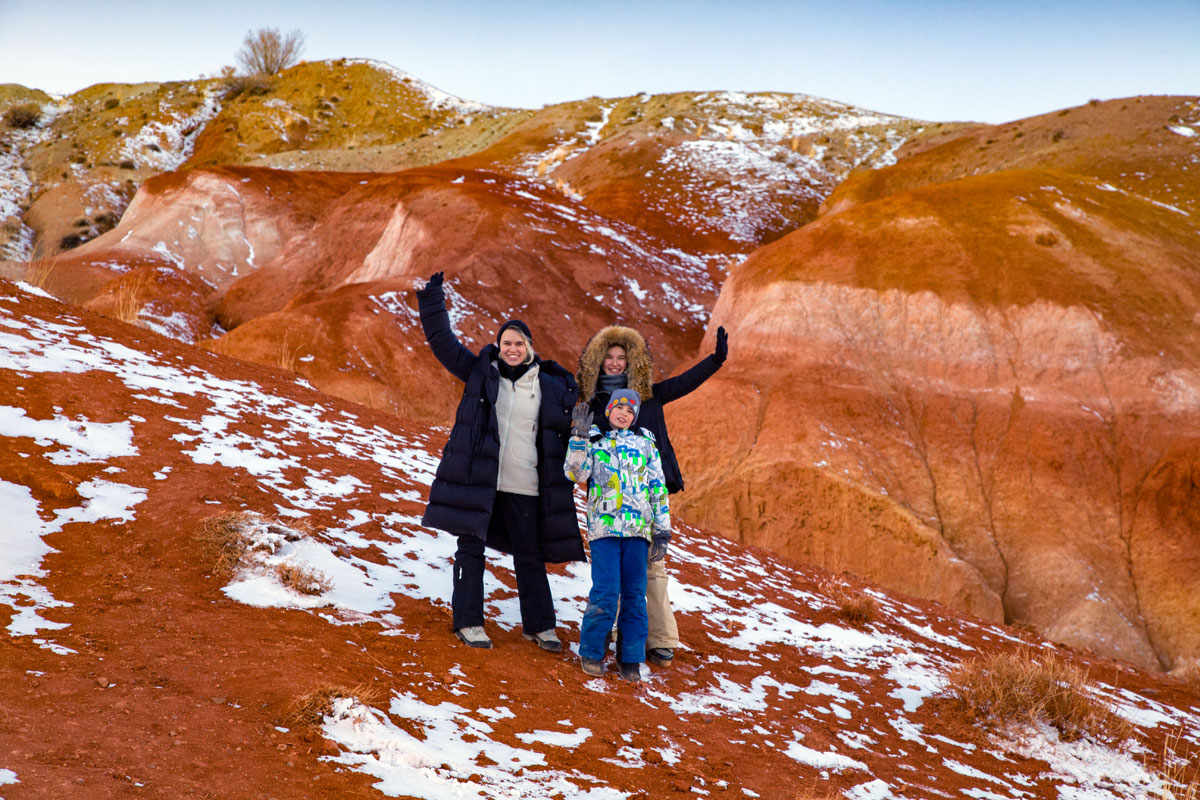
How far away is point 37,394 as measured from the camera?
6.80 metres

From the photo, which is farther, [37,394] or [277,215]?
[277,215]

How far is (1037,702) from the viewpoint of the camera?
19.7 ft

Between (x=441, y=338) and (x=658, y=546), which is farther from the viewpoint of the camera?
(x=658, y=546)

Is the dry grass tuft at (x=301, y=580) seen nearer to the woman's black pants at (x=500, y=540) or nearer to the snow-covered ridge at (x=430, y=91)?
the woman's black pants at (x=500, y=540)

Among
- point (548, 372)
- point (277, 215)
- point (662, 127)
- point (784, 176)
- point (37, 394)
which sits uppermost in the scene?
point (662, 127)

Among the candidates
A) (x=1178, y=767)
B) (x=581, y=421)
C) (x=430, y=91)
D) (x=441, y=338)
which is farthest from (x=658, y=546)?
(x=430, y=91)

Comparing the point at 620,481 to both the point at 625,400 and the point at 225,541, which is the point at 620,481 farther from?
the point at 225,541

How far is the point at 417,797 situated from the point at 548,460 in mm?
2172

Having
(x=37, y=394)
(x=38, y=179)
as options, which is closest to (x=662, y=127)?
(x=38, y=179)

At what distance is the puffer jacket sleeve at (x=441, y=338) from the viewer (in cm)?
495

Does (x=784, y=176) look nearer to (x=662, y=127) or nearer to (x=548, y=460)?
(x=662, y=127)

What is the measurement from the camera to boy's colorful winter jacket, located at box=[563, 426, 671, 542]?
486 cm

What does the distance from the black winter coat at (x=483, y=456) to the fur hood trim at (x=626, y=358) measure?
172mm

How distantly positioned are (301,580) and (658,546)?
2.25 metres
